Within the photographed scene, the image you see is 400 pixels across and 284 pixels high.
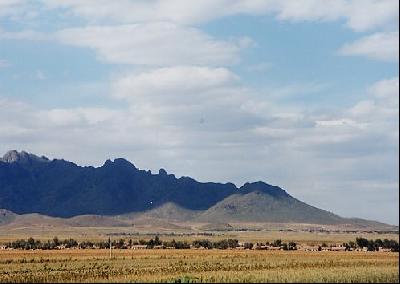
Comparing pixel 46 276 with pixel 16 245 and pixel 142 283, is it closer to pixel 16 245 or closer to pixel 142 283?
pixel 142 283

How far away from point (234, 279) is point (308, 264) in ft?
63.9

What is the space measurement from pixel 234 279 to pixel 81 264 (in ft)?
84.4

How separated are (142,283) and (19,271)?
21.1m

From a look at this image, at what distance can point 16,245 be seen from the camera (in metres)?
116

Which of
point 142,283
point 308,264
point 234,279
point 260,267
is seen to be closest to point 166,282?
point 142,283

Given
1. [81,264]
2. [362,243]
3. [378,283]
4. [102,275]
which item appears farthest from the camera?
[362,243]

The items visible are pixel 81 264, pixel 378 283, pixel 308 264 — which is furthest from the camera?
pixel 81 264

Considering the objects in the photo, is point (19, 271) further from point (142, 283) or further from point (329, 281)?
point (329, 281)

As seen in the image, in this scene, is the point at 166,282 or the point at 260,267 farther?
the point at 260,267

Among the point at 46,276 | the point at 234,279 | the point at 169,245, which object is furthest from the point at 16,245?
the point at 234,279

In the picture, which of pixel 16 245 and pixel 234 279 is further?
pixel 16 245

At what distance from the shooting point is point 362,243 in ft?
371

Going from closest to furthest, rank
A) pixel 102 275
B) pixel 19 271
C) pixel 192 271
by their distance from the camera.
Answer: pixel 102 275 < pixel 192 271 < pixel 19 271

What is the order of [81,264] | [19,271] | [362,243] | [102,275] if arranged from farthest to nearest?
[362,243]
[81,264]
[19,271]
[102,275]
